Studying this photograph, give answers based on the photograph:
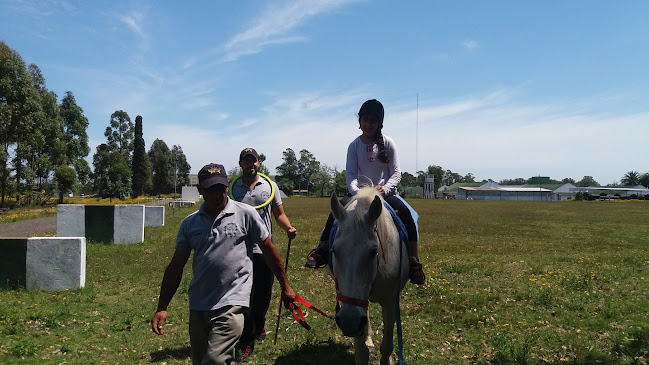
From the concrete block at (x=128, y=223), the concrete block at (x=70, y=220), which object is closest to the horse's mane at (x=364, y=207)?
the concrete block at (x=128, y=223)

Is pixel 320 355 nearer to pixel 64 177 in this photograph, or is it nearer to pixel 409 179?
pixel 64 177

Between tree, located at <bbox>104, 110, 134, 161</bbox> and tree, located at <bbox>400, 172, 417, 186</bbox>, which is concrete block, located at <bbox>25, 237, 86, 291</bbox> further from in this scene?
tree, located at <bbox>400, 172, 417, 186</bbox>

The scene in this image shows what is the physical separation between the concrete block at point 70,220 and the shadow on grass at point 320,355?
12716 millimetres

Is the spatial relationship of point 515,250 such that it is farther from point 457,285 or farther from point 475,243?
point 457,285

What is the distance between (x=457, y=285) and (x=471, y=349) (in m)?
3.92

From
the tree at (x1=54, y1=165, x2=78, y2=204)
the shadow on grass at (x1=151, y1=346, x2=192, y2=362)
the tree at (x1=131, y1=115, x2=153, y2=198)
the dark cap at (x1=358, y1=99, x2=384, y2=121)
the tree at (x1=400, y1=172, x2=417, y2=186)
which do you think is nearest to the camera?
the dark cap at (x1=358, y1=99, x2=384, y2=121)

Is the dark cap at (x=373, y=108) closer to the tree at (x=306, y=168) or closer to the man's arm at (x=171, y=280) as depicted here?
the man's arm at (x=171, y=280)

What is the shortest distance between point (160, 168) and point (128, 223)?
83166mm

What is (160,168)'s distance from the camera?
9231 cm

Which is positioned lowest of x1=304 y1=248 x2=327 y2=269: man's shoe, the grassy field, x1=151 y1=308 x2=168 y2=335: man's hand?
the grassy field

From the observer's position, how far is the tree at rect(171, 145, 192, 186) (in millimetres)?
102812

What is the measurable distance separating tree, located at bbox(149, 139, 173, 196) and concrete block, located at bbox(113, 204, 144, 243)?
81.6m

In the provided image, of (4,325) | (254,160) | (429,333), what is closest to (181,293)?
(4,325)

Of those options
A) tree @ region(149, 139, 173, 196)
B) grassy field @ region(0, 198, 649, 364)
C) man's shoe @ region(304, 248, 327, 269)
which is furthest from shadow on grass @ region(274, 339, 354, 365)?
tree @ region(149, 139, 173, 196)
